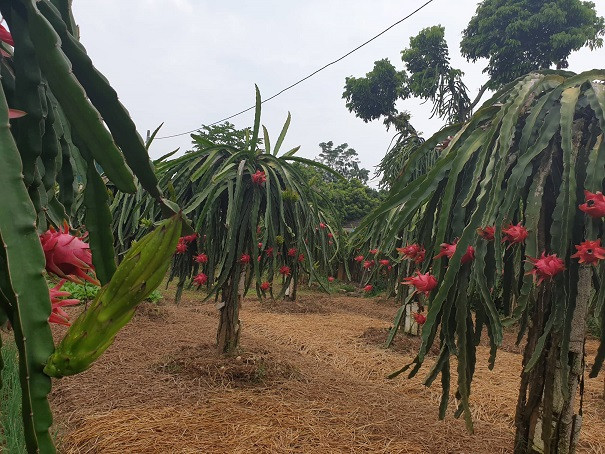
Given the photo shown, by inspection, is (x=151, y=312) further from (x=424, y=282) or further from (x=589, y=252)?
(x=589, y=252)

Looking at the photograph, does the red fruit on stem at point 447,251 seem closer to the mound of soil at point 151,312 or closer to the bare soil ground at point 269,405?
the bare soil ground at point 269,405

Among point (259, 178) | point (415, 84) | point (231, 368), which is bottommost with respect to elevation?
point (231, 368)

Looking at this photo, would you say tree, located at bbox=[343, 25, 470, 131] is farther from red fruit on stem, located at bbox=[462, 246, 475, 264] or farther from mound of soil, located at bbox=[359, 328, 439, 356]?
red fruit on stem, located at bbox=[462, 246, 475, 264]

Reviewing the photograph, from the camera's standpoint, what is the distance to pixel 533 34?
9.60m

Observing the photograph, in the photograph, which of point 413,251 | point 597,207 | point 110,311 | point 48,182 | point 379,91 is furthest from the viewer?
point 379,91

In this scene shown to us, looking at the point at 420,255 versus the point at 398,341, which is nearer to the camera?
the point at 420,255

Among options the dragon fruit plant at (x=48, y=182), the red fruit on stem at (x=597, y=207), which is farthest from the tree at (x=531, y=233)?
the dragon fruit plant at (x=48, y=182)

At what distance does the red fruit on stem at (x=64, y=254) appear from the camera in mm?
690

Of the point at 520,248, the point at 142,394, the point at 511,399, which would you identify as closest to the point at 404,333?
the point at 511,399

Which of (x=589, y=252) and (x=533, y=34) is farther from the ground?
(x=533, y=34)

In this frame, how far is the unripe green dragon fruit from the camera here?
448 mm

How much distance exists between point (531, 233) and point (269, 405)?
76.2 inches

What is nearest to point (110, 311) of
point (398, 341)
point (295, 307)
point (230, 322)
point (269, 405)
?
point (269, 405)

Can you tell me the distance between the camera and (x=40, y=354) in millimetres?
450
